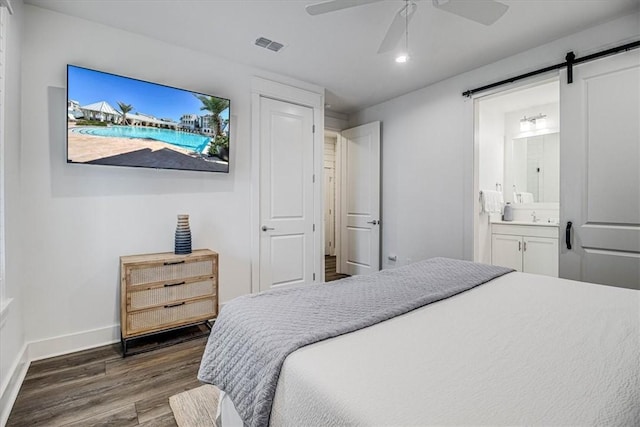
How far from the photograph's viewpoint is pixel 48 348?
2281 mm

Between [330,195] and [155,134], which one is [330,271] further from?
[155,134]

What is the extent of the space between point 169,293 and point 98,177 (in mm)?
1090

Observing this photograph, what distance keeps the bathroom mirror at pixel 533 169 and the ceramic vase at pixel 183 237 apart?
431 centimetres

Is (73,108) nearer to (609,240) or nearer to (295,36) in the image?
(295,36)

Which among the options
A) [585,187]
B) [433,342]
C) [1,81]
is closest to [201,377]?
[433,342]

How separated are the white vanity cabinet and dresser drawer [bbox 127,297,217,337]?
11.6ft

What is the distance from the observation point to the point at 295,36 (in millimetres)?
2631

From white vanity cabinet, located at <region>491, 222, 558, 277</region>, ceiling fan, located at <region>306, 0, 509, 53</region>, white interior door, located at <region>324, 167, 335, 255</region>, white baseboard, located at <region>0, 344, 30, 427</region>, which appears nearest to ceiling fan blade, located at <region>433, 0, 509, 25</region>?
ceiling fan, located at <region>306, 0, 509, 53</region>

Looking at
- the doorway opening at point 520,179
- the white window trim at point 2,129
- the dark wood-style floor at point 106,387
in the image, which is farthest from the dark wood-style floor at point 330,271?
the white window trim at point 2,129

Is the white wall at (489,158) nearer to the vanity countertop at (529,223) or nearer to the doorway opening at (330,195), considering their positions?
the vanity countertop at (529,223)

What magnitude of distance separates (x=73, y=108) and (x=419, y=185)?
347 cm

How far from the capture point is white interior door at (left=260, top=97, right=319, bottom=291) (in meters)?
3.35

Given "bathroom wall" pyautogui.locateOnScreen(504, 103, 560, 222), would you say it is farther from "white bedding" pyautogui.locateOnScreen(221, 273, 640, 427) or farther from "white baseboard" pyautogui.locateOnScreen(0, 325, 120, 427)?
"white baseboard" pyautogui.locateOnScreen(0, 325, 120, 427)

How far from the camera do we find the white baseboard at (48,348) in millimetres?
1731
